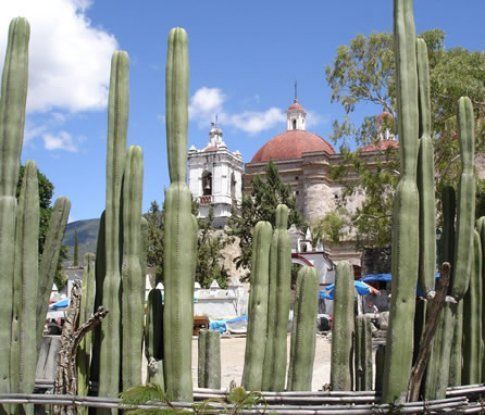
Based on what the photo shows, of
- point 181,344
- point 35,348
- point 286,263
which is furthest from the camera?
point 286,263

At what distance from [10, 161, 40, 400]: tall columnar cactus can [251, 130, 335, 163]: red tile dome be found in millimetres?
42967

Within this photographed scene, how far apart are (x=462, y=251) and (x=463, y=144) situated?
0.89m

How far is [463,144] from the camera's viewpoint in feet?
15.8

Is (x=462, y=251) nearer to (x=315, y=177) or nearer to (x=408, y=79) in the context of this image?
(x=408, y=79)

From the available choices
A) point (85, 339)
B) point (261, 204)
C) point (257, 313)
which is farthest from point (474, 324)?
point (261, 204)

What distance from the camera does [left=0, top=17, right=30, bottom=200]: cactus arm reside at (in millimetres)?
4332

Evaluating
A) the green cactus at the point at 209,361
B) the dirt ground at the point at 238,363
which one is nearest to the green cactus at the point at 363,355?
the green cactus at the point at 209,361

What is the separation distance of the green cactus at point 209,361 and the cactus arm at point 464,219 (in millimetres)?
1812

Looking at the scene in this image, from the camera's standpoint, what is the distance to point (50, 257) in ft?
15.9

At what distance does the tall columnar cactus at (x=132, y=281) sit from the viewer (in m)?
4.22

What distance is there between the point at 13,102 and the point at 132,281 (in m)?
1.56

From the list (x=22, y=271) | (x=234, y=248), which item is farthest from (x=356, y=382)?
(x=234, y=248)

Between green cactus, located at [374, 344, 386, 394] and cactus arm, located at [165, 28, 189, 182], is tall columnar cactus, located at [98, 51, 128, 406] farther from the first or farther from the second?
green cactus, located at [374, 344, 386, 394]

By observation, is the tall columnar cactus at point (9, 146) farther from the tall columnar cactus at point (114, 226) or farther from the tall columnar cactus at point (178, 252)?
the tall columnar cactus at point (178, 252)
